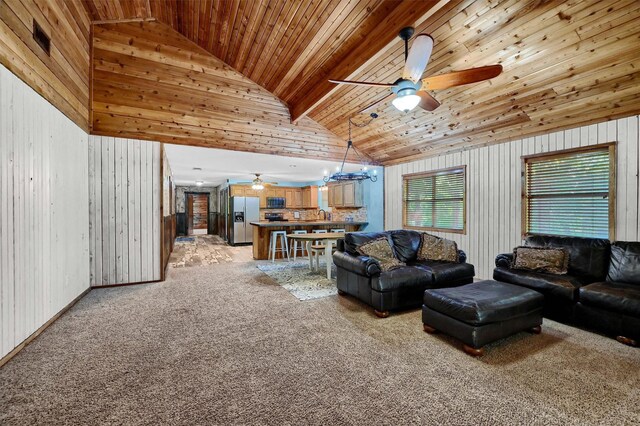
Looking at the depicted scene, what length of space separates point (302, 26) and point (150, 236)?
161 inches

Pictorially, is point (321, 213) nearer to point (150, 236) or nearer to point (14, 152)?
point (150, 236)

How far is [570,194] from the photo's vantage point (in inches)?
156

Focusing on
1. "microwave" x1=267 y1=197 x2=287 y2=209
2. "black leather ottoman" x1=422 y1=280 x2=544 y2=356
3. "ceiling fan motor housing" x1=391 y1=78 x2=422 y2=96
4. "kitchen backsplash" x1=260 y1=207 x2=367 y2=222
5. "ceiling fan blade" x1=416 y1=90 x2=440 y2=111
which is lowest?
"black leather ottoman" x1=422 y1=280 x2=544 y2=356

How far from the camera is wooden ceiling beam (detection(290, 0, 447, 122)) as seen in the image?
278 cm

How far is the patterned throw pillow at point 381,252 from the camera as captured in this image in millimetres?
3591

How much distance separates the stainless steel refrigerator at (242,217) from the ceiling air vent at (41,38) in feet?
21.7

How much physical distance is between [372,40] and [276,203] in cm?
788

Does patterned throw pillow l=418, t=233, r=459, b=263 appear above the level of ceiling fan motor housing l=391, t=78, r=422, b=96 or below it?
below

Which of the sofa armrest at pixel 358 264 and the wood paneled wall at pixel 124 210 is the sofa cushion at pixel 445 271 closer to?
the sofa armrest at pixel 358 264

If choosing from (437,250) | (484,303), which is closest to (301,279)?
(437,250)

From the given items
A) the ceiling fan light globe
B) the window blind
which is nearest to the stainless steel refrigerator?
the ceiling fan light globe

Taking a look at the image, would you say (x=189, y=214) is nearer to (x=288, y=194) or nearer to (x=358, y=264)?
(x=288, y=194)

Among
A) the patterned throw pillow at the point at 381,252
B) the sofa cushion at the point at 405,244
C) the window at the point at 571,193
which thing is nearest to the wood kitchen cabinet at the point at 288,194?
the sofa cushion at the point at 405,244

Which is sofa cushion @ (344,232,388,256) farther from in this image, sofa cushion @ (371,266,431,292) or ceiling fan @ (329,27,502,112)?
ceiling fan @ (329,27,502,112)
